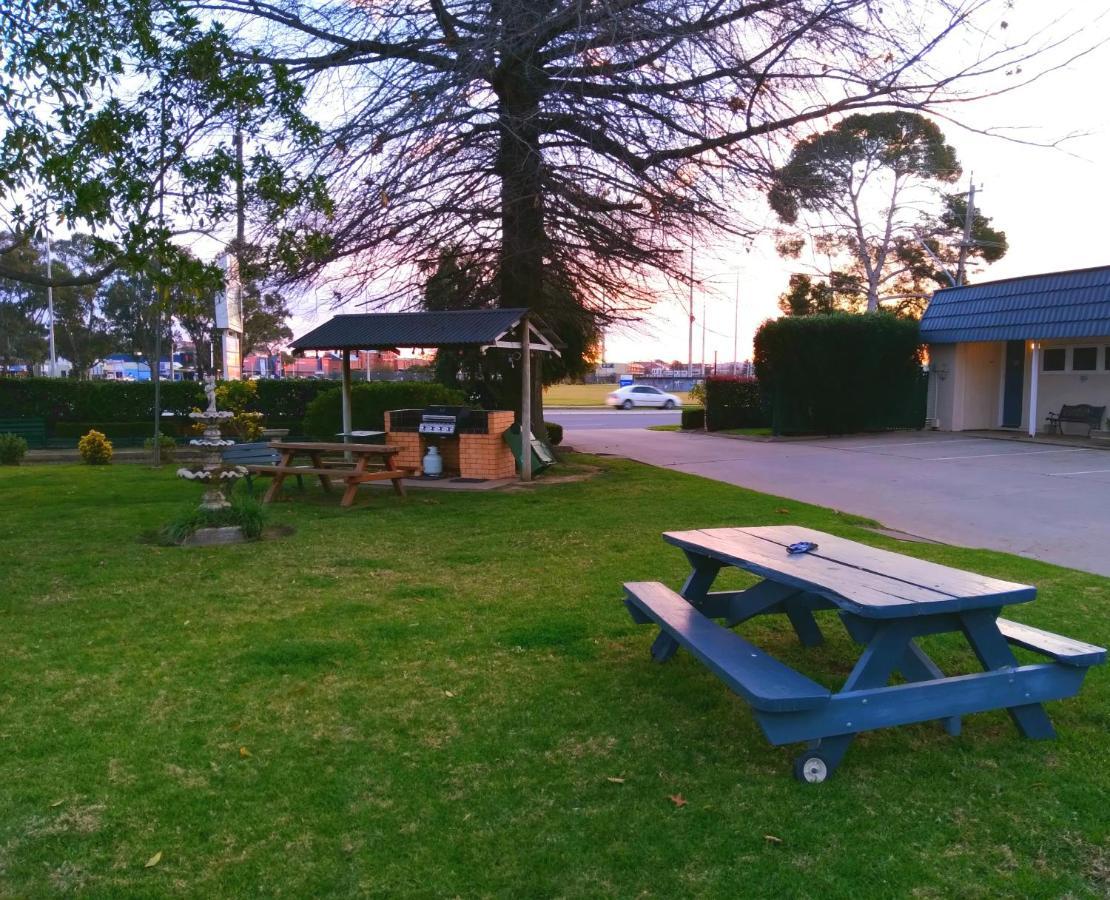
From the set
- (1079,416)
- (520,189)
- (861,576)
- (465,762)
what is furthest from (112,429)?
(1079,416)

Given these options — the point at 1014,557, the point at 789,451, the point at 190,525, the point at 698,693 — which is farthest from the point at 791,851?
the point at 789,451

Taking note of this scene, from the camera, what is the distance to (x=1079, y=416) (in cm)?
2072

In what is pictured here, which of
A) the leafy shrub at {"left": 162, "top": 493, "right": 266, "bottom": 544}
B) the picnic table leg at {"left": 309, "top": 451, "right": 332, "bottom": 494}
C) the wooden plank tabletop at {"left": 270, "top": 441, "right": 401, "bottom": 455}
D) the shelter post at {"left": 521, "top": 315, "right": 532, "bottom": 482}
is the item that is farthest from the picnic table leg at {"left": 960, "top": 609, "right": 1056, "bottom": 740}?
the shelter post at {"left": 521, "top": 315, "right": 532, "bottom": 482}

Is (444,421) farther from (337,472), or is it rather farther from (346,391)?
(337,472)

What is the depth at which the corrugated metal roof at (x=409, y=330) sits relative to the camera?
1234cm

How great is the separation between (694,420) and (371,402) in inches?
495

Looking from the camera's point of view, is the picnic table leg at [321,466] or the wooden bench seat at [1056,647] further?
the picnic table leg at [321,466]

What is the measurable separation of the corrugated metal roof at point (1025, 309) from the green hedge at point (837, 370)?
0.96 m

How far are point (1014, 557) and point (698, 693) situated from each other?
15.3 feet

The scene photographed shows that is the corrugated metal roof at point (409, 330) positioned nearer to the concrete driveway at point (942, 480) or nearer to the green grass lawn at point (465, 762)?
the concrete driveway at point (942, 480)

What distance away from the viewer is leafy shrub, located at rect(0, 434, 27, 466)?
17.4m

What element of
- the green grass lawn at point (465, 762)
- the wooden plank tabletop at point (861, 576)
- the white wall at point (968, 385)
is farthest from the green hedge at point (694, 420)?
the wooden plank tabletop at point (861, 576)

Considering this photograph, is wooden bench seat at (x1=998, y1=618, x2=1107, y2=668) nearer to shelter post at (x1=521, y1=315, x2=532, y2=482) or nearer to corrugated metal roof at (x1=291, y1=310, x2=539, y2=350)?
corrugated metal roof at (x1=291, y1=310, x2=539, y2=350)

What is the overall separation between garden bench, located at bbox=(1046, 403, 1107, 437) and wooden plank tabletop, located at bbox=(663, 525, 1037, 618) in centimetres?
1920
